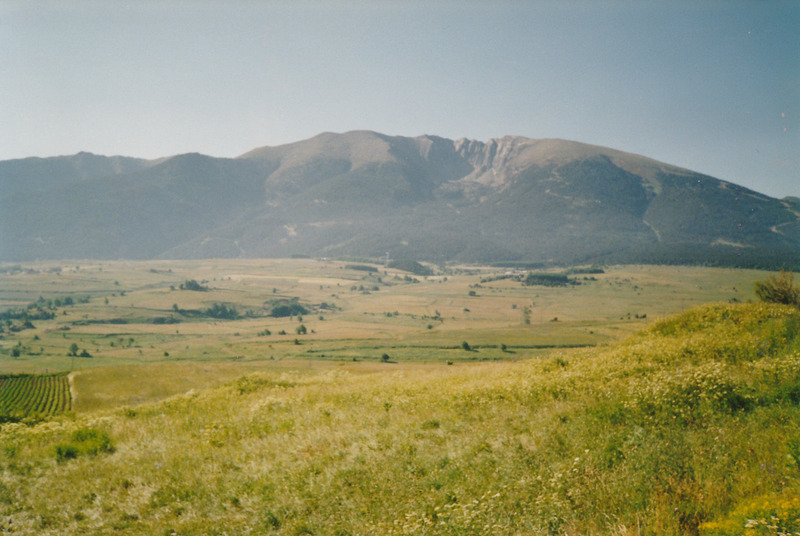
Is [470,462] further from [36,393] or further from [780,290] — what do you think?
[36,393]

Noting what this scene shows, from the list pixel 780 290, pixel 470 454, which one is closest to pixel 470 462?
pixel 470 454

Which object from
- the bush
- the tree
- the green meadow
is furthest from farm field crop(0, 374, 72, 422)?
the tree

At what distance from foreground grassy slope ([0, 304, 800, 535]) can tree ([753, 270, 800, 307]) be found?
33.4 ft

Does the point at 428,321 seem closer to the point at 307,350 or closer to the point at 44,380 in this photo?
the point at 307,350

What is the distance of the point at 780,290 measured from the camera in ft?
82.7

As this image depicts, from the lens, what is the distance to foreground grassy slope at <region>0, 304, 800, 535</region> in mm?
6910

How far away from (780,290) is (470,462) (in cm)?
2613

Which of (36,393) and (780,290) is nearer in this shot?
(780,290)

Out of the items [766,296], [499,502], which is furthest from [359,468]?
[766,296]

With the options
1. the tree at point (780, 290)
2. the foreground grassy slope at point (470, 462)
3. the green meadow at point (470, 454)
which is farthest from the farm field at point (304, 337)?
the foreground grassy slope at point (470, 462)

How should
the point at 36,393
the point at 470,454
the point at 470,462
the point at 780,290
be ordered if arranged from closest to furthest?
the point at 470,462
the point at 470,454
the point at 780,290
the point at 36,393

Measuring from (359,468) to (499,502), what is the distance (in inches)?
141

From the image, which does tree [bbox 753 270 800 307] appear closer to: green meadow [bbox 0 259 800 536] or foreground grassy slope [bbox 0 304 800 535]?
green meadow [bbox 0 259 800 536]

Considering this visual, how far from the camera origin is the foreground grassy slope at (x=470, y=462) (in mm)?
6910
